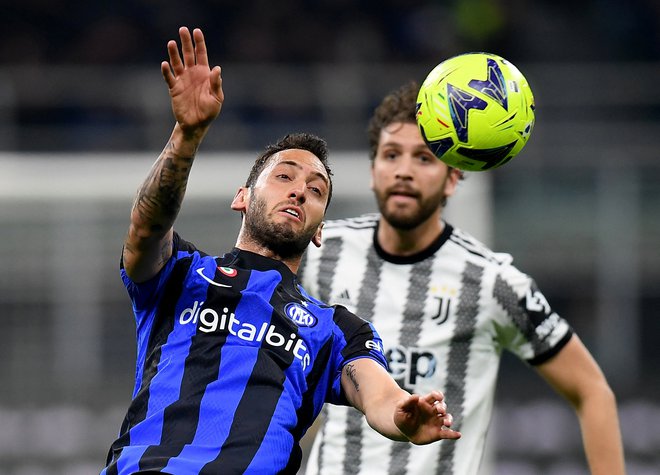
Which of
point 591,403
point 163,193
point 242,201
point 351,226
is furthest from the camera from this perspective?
point 351,226

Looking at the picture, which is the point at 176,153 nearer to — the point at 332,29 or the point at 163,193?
the point at 163,193

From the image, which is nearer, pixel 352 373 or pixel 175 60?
pixel 175 60

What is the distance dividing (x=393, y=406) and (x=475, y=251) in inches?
68.1

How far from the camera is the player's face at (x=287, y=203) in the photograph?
3877mm

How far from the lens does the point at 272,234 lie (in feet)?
12.7

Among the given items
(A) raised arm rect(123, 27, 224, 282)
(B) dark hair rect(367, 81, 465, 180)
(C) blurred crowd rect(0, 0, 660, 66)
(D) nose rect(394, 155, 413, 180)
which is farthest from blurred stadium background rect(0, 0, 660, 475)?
(A) raised arm rect(123, 27, 224, 282)

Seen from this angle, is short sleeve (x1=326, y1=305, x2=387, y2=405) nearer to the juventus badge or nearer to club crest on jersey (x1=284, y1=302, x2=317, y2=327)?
club crest on jersey (x1=284, y1=302, x2=317, y2=327)

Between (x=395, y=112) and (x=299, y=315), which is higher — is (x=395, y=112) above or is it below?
above

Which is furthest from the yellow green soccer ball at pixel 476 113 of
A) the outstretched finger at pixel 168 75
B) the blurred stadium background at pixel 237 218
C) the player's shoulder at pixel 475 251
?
the blurred stadium background at pixel 237 218

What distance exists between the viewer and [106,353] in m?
9.56

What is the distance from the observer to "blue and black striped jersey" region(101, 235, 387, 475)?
11.3 feet

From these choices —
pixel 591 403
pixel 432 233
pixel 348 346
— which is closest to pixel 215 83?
pixel 348 346

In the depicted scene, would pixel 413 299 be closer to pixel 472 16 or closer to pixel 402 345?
pixel 402 345

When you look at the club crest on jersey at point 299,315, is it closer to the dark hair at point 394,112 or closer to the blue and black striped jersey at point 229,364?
the blue and black striped jersey at point 229,364
